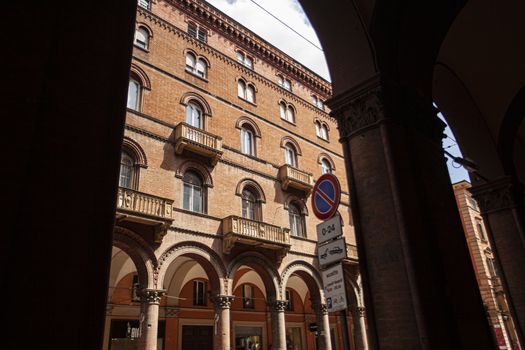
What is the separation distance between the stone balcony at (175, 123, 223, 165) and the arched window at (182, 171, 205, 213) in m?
0.93

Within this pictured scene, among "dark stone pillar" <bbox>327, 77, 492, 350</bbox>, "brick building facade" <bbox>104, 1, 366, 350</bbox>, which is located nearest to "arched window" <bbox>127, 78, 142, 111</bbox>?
"brick building facade" <bbox>104, 1, 366, 350</bbox>

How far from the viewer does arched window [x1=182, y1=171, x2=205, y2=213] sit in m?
14.7

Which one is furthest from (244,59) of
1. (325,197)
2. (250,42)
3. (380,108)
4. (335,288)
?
(335,288)

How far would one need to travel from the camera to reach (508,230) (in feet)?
29.2

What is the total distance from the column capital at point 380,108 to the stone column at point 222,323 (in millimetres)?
9652

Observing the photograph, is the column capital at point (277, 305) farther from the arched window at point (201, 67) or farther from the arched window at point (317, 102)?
the arched window at point (317, 102)

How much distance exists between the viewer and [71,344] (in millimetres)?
2232

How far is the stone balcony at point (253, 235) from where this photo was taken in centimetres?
1462

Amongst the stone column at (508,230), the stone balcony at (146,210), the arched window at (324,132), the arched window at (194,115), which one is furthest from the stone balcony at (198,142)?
the stone column at (508,230)

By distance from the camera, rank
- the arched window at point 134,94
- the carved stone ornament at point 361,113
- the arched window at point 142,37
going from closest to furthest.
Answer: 1. the carved stone ornament at point 361,113
2. the arched window at point 134,94
3. the arched window at point 142,37

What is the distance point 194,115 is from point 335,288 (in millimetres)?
13764

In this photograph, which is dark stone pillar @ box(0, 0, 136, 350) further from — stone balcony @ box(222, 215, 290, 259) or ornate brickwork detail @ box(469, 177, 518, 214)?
stone balcony @ box(222, 215, 290, 259)

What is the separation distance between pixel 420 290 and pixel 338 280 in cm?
138

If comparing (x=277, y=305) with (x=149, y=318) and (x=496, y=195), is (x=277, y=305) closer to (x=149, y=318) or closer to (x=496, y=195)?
(x=149, y=318)
